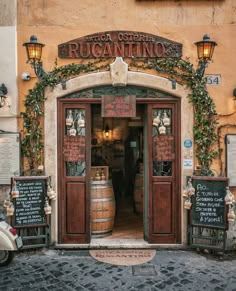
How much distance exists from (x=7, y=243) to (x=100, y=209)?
1851 mm

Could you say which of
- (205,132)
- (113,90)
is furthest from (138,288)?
(113,90)

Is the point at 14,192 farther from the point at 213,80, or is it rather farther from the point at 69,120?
the point at 213,80

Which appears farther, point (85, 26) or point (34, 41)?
point (85, 26)

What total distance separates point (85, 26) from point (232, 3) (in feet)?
9.00

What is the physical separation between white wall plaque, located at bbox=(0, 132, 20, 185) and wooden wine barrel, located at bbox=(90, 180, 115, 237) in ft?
4.90

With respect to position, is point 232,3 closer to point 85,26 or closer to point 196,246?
point 85,26

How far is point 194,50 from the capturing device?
18.4ft

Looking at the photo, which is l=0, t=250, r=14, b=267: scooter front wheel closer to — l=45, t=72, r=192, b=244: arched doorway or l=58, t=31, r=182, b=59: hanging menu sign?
l=45, t=72, r=192, b=244: arched doorway

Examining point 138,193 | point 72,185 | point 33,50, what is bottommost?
point 138,193

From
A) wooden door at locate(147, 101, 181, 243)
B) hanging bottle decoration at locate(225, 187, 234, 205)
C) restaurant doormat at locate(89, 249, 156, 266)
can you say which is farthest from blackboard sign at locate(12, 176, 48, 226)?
hanging bottle decoration at locate(225, 187, 234, 205)

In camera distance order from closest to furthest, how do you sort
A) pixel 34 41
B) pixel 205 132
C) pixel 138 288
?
pixel 138 288 → pixel 34 41 → pixel 205 132

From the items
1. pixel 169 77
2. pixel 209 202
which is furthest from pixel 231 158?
pixel 169 77

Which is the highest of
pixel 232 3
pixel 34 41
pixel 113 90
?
pixel 232 3

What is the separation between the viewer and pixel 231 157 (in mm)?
5574
